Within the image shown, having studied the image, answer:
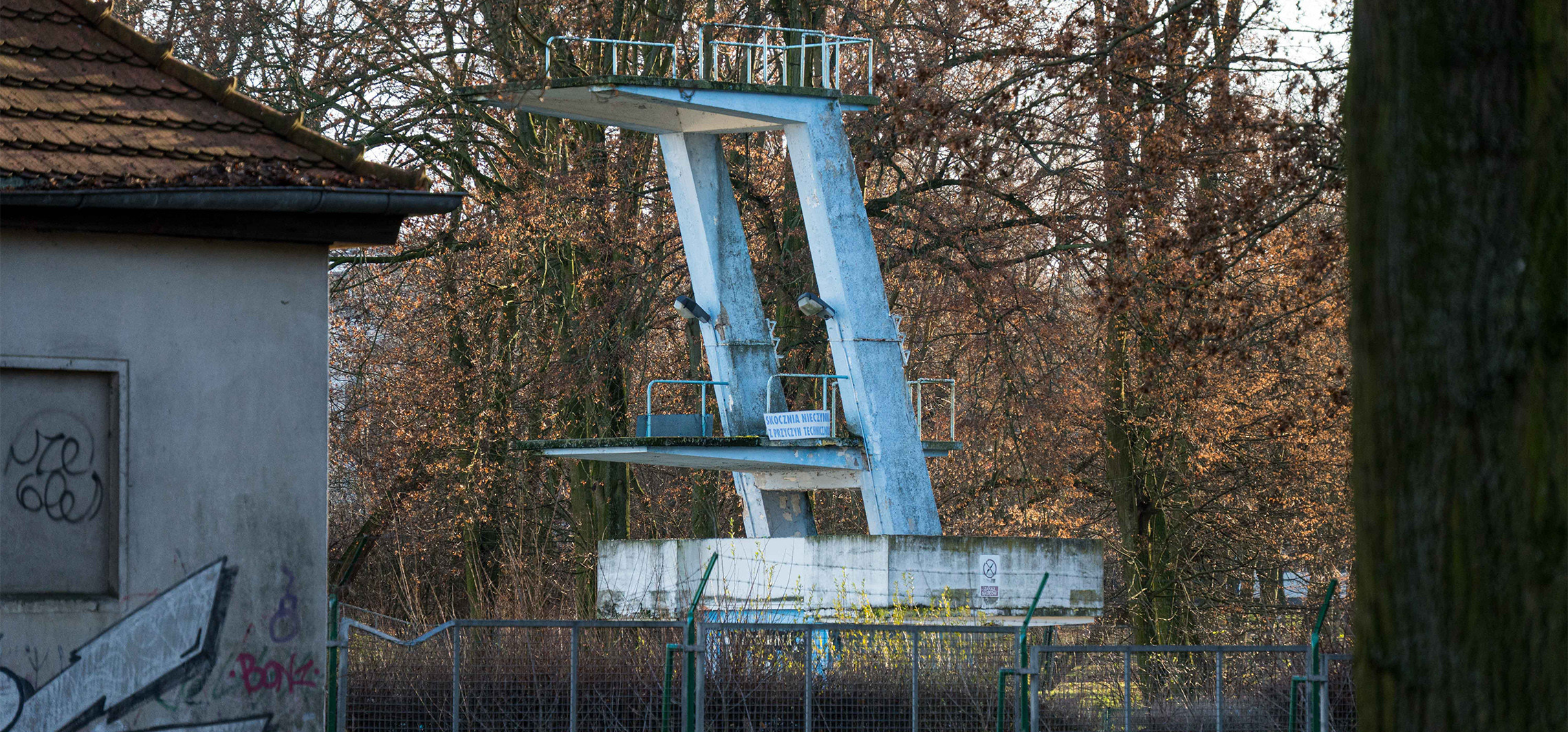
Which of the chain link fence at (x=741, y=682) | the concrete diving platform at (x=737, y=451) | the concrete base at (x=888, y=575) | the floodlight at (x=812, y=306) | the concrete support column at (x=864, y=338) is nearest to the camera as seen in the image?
the chain link fence at (x=741, y=682)

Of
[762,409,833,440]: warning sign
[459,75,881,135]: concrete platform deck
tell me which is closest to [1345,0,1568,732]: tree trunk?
[459,75,881,135]: concrete platform deck

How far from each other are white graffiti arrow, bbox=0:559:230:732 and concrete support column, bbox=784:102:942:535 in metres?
10.4

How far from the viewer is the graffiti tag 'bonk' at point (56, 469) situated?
24.3 ft

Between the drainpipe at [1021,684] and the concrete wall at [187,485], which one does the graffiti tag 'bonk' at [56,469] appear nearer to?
the concrete wall at [187,485]

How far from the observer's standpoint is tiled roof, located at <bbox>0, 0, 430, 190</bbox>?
7445mm

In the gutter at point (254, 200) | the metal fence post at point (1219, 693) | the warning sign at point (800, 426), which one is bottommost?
the metal fence post at point (1219, 693)

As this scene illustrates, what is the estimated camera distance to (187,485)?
7.70 meters

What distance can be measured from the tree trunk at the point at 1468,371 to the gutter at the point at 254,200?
5013 millimetres

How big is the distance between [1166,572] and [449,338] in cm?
1155

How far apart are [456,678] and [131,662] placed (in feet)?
14.4

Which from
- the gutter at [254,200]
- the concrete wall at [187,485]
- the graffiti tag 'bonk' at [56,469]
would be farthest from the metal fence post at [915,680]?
the graffiti tag 'bonk' at [56,469]

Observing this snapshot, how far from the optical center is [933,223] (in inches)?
875

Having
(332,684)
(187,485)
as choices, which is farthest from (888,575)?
(187,485)

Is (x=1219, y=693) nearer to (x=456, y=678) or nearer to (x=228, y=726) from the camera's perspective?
(x=456, y=678)
